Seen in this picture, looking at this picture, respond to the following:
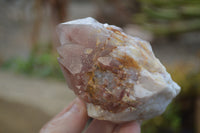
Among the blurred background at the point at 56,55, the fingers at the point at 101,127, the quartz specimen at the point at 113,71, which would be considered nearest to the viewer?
the quartz specimen at the point at 113,71

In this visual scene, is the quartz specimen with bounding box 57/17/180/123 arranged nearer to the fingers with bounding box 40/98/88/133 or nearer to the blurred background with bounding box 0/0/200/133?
the fingers with bounding box 40/98/88/133

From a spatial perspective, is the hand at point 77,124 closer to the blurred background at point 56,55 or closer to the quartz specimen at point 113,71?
the quartz specimen at point 113,71

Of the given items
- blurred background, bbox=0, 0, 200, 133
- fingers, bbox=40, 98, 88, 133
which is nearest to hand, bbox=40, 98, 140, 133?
fingers, bbox=40, 98, 88, 133

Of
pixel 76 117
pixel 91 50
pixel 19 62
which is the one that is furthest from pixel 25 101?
A: pixel 91 50

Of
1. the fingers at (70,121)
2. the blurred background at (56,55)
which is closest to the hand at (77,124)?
the fingers at (70,121)

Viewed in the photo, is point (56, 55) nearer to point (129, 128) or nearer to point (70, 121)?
point (70, 121)

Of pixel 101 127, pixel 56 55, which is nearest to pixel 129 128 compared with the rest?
pixel 101 127

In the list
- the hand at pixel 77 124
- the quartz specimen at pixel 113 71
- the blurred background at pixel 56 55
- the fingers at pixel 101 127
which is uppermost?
the quartz specimen at pixel 113 71

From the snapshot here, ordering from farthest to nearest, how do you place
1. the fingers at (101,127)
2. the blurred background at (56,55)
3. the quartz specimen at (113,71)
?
the blurred background at (56,55) → the fingers at (101,127) → the quartz specimen at (113,71)
